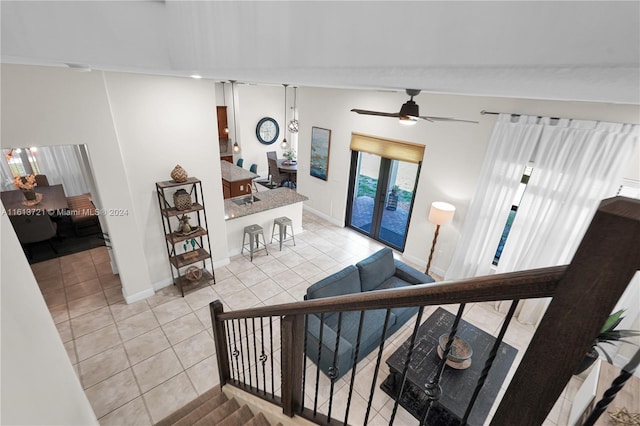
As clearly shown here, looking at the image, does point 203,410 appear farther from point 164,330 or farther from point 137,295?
point 137,295

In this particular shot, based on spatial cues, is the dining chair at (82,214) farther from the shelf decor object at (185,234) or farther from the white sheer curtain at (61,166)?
the shelf decor object at (185,234)

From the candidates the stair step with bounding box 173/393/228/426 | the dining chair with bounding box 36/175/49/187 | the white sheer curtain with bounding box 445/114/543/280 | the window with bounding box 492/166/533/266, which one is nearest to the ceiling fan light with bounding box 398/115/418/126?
the white sheer curtain with bounding box 445/114/543/280

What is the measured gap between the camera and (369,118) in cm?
536

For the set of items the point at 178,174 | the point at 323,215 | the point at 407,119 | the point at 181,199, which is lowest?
the point at 323,215

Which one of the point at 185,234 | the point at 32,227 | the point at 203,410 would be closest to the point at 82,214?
the point at 32,227

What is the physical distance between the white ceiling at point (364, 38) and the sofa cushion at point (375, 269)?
359cm

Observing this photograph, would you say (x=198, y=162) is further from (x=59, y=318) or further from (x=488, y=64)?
(x=488, y=64)

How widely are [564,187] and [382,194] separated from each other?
2.82 metres

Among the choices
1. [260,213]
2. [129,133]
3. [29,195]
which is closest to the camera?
[129,133]

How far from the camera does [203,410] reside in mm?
2488

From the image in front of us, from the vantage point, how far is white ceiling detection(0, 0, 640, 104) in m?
0.20

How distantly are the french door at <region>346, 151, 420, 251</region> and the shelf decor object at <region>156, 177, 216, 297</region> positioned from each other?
Answer: 310 centimetres

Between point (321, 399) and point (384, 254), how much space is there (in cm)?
201

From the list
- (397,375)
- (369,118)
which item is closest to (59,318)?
(397,375)
